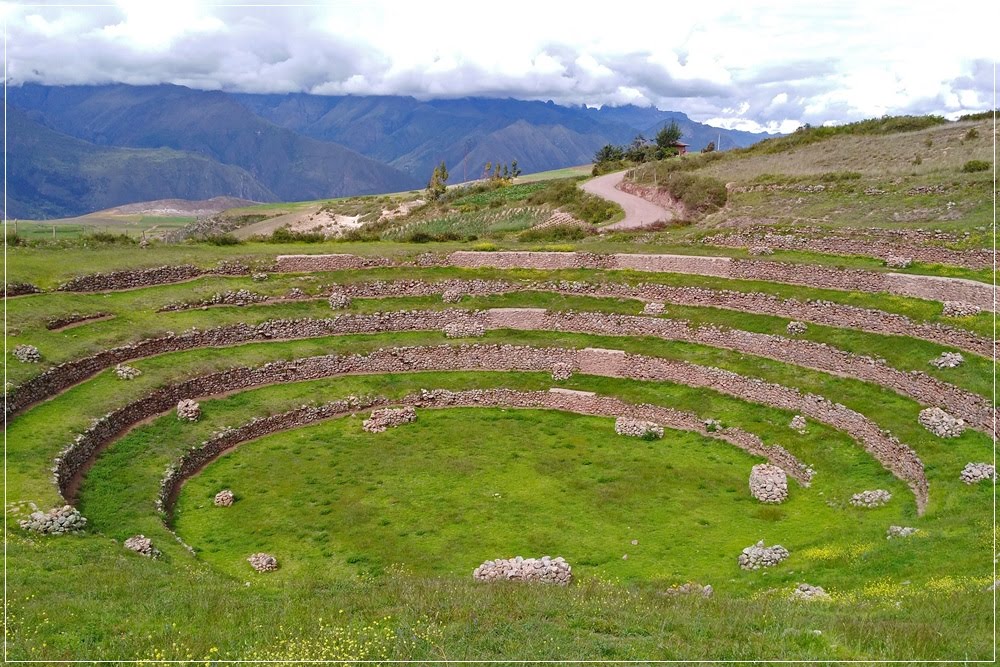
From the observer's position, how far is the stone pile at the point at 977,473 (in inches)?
974

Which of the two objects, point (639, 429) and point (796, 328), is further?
point (796, 328)

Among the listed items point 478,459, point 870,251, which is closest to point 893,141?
point 870,251

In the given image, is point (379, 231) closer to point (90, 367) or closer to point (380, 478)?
point (90, 367)

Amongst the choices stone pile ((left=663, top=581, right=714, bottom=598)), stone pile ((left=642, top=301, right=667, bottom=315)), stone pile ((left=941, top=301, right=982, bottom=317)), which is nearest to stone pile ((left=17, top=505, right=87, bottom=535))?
stone pile ((left=663, top=581, right=714, bottom=598))

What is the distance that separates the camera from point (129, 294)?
4659 cm

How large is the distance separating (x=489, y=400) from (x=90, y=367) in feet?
80.8

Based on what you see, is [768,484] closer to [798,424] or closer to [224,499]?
[798,424]

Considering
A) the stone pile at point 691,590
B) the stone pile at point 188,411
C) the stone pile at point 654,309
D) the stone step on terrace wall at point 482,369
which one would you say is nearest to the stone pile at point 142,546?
the stone step on terrace wall at point 482,369

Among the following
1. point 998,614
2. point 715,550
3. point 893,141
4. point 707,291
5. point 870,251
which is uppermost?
point 893,141

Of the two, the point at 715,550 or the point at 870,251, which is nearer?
the point at 715,550

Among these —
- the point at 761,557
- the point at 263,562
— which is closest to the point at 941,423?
the point at 761,557

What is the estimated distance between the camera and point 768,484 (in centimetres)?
2930

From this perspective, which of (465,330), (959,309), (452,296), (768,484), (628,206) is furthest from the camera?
(628,206)

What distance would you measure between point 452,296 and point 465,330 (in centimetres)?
465
